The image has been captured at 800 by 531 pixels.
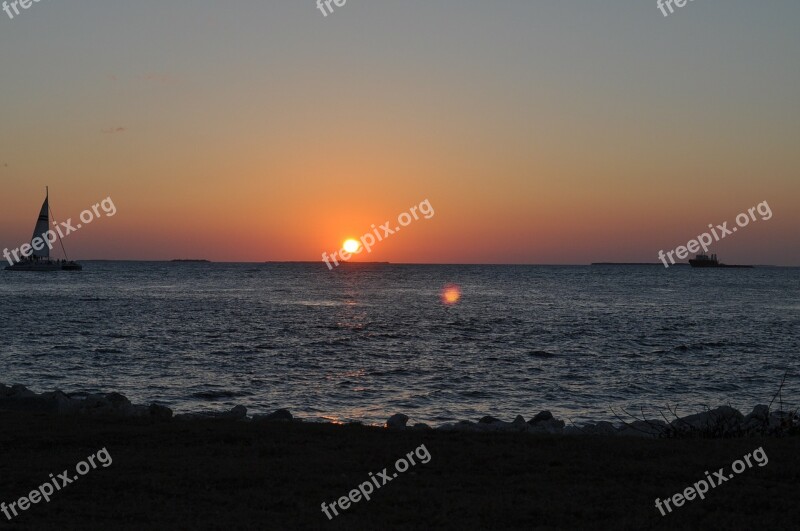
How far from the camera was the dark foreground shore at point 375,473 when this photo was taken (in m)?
8.68

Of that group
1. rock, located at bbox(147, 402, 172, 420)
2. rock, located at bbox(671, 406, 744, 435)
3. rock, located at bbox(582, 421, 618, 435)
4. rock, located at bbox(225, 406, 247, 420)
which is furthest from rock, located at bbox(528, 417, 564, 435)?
rock, located at bbox(147, 402, 172, 420)

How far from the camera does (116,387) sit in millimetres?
26156

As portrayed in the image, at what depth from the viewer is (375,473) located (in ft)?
35.1

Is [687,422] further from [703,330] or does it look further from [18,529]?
[703,330]

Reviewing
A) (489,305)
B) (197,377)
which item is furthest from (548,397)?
(489,305)

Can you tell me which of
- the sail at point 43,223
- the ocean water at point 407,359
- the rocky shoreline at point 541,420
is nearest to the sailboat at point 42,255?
the sail at point 43,223

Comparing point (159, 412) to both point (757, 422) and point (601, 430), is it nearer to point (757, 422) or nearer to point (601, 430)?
point (601, 430)

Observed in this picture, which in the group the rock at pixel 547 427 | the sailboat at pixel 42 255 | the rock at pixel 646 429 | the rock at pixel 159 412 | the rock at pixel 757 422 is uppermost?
the sailboat at pixel 42 255

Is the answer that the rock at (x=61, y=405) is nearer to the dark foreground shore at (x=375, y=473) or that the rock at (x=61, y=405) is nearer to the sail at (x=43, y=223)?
the dark foreground shore at (x=375, y=473)

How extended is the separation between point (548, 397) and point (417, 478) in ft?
51.8

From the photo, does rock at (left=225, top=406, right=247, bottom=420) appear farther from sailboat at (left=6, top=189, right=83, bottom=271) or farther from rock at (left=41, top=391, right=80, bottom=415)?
sailboat at (left=6, top=189, right=83, bottom=271)

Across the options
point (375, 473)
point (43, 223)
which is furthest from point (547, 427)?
point (43, 223)

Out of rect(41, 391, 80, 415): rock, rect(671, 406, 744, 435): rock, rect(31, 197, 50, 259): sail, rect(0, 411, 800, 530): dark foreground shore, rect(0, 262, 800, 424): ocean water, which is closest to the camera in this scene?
rect(0, 411, 800, 530): dark foreground shore

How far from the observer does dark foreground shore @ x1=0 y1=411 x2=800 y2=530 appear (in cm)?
868
